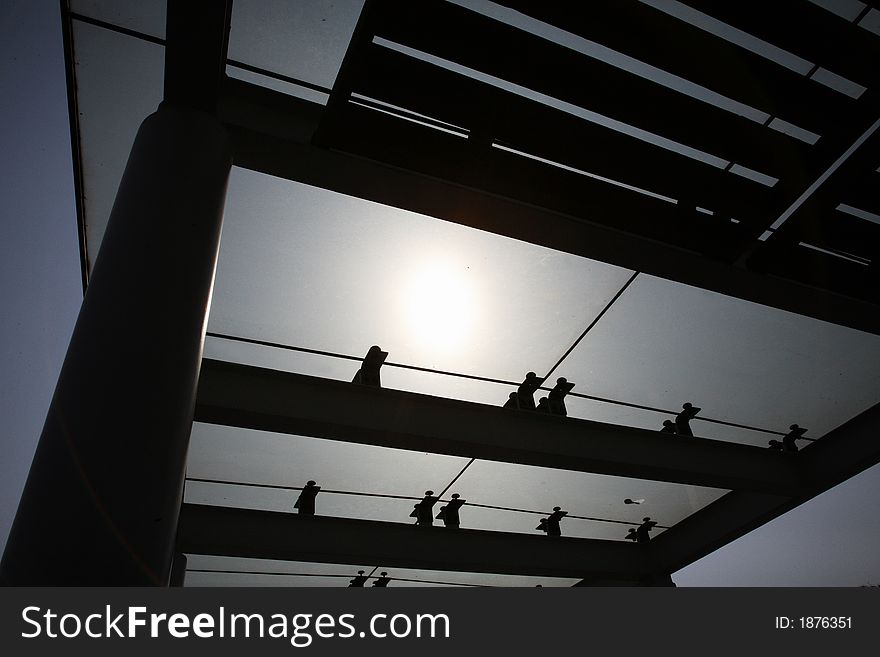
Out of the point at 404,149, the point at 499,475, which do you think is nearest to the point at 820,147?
the point at 404,149

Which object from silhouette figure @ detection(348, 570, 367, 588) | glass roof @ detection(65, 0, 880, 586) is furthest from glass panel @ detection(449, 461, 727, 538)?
silhouette figure @ detection(348, 570, 367, 588)

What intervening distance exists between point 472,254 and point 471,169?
1.32 meters

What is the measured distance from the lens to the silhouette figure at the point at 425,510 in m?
9.70

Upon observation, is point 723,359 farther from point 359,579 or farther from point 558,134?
point 359,579

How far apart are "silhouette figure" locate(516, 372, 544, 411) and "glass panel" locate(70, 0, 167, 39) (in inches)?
209

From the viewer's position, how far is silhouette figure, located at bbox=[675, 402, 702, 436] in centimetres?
815

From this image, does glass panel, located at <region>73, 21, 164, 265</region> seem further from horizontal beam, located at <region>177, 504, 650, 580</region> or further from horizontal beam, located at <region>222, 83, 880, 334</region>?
horizontal beam, located at <region>177, 504, 650, 580</region>

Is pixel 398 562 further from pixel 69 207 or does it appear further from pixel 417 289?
pixel 69 207

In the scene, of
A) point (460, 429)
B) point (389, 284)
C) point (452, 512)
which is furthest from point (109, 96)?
point (452, 512)

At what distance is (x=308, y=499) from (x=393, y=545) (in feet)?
5.93

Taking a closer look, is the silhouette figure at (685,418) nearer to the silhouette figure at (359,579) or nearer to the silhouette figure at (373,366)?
the silhouette figure at (373,366)

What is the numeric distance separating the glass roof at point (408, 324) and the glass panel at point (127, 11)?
14 mm

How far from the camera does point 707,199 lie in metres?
5.19
